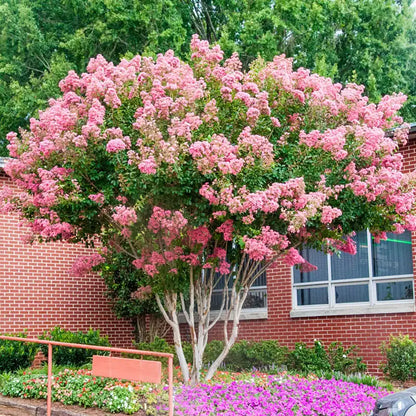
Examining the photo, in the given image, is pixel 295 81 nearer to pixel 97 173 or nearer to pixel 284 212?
pixel 284 212

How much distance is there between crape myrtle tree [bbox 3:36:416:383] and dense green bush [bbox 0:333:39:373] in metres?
4.16

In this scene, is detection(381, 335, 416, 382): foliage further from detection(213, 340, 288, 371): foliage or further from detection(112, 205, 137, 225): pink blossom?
detection(112, 205, 137, 225): pink blossom

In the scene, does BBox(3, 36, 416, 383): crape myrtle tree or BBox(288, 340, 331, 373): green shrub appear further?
BBox(288, 340, 331, 373): green shrub

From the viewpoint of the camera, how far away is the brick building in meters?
13.1

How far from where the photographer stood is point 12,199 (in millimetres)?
10039

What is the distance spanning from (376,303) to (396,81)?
1131cm

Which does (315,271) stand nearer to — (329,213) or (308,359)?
(308,359)

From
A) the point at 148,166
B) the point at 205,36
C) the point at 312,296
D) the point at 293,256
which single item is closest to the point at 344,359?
the point at 312,296

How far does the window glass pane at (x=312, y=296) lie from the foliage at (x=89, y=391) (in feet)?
18.3

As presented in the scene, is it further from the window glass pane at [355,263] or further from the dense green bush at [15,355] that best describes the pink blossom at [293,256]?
the dense green bush at [15,355]

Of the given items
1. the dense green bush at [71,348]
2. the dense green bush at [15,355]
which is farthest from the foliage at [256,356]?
the dense green bush at [15,355]

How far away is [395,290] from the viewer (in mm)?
13219

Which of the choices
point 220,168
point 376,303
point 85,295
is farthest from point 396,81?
point 220,168

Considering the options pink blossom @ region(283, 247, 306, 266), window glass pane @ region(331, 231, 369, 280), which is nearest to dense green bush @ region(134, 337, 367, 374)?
window glass pane @ region(331, 231, 369, 280)
